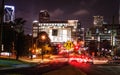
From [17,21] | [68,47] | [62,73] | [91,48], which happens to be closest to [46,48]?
[17,21]

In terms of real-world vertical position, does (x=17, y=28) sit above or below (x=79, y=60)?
above

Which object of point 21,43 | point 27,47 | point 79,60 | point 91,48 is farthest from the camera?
point 91,48

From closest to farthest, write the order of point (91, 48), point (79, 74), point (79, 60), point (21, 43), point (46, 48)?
point (79, 74)
point (79, 60)
point (21, 43)
point (46, 48)
point (91, 48)

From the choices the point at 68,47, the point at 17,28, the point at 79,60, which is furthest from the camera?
the point at 17,28

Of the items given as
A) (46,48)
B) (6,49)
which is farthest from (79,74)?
(46,48)

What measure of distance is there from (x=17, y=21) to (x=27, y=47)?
20.9m

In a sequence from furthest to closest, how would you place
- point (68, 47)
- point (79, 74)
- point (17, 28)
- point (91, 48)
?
point (91, 48) → point (17, 28) → point (68, 47) → point (79, 74)

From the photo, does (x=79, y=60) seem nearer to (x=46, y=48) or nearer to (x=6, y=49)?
(x=6, y=49)

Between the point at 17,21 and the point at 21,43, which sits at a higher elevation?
the point at 17,21

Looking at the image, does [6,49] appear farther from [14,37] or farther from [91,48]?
[91,48]

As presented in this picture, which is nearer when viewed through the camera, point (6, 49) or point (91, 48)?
point (6, 49)

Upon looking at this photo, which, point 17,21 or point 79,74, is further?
point 17,21

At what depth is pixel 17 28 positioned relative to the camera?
12569cm

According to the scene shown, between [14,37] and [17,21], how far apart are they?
24.7 metres
